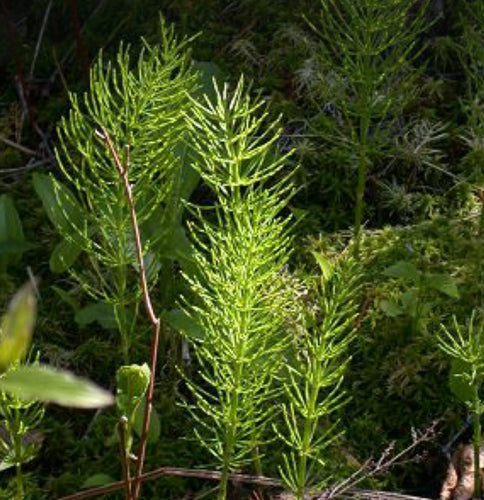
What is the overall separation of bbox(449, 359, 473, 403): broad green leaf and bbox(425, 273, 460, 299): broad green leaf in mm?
284

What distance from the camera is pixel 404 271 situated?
6.46 ft

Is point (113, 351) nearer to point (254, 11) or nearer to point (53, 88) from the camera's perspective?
point (53, 88)

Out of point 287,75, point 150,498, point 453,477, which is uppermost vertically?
point 287,75

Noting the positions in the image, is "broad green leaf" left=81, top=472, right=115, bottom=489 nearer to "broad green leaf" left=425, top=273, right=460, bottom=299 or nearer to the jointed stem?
the jointed stem

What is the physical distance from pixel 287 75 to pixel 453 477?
4.18 feet

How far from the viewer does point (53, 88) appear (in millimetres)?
2727

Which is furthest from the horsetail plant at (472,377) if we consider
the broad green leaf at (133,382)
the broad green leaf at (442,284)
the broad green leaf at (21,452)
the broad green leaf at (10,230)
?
the broad green leaf at (10,230)

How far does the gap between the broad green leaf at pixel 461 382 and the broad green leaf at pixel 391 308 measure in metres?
0.34

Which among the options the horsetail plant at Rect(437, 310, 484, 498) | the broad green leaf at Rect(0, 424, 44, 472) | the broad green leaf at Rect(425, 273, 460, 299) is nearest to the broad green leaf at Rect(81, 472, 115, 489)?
the broad green leaf at Rect(0, 424, 44, 472)

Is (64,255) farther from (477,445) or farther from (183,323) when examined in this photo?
(477,445)

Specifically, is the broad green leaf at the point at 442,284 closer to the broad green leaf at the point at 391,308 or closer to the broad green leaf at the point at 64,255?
the broad green leaf at the point at 391,308

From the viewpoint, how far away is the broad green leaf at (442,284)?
1934 mm

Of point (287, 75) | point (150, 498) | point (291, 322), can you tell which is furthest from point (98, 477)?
point (287, 75)

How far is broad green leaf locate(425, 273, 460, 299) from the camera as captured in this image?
6.34ft
